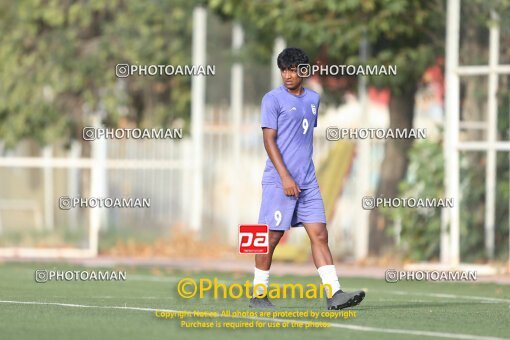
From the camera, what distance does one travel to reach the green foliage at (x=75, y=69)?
3003cm

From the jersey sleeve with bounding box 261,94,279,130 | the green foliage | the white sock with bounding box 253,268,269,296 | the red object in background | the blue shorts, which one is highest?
the green foliage

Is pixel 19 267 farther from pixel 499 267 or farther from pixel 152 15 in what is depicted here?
pixel 152 15

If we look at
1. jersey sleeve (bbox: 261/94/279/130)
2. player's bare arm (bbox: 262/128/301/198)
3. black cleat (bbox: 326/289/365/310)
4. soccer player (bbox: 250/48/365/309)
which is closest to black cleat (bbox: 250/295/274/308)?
soccer player (bbox: 250/48/365/309)

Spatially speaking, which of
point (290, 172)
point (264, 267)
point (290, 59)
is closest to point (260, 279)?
point (264, 267)

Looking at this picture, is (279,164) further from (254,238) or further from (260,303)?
(260,303)

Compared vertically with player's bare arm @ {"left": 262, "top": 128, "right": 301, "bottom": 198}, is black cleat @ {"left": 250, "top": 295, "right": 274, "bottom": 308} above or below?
below

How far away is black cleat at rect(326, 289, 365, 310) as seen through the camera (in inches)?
511

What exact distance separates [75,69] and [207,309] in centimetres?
1761

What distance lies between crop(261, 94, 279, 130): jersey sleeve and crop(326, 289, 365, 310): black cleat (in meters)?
1.48

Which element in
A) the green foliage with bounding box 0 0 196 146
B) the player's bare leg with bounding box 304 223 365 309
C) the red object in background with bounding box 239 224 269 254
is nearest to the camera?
the red object in background with bounding box 239 224 269 254

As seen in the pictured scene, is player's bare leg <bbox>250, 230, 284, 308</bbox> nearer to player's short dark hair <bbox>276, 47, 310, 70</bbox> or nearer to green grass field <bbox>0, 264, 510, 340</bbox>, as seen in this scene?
green grass field <bbox>0, 264, 510, 340</bbox>

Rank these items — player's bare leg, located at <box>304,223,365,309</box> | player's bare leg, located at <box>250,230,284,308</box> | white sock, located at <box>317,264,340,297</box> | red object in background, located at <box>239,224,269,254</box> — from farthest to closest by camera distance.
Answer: player's bare leg, located at <box>250,230,284,308</box> < white sock, located at <box>317,264,340,297</box> < player's bare leg, located at <box>304,223,365,309</box> < red object in background, located at <box>239,224,269,254</box>

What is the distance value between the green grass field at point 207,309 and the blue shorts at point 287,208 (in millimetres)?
747

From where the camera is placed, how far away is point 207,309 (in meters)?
13.3
